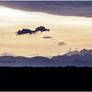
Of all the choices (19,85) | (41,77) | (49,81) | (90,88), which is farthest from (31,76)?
(90,88)

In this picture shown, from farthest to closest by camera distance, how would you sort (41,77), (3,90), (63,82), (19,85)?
(41,77) → (63,82) → (19,85) → (3,90)

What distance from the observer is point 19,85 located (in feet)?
262

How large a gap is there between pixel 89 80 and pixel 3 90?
21.2m

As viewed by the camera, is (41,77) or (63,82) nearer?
(63,82)

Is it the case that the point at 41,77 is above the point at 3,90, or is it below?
below

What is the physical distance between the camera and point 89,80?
86.8 metres

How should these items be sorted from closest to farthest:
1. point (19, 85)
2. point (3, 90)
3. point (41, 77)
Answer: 1. point (3, 90)
2. point (19, 85)
3. point (41, 77)

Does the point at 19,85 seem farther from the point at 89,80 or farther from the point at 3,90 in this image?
the point at 89,80

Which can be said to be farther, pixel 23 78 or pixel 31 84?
pixel 23 78

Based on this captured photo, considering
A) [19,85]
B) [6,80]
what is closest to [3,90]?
[19,85]

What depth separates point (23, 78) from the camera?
297ft

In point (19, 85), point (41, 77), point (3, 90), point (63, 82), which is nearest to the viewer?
point (3, 90)

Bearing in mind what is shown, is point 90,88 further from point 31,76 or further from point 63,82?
point 31,76

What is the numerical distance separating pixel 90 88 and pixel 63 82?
33.8ft
